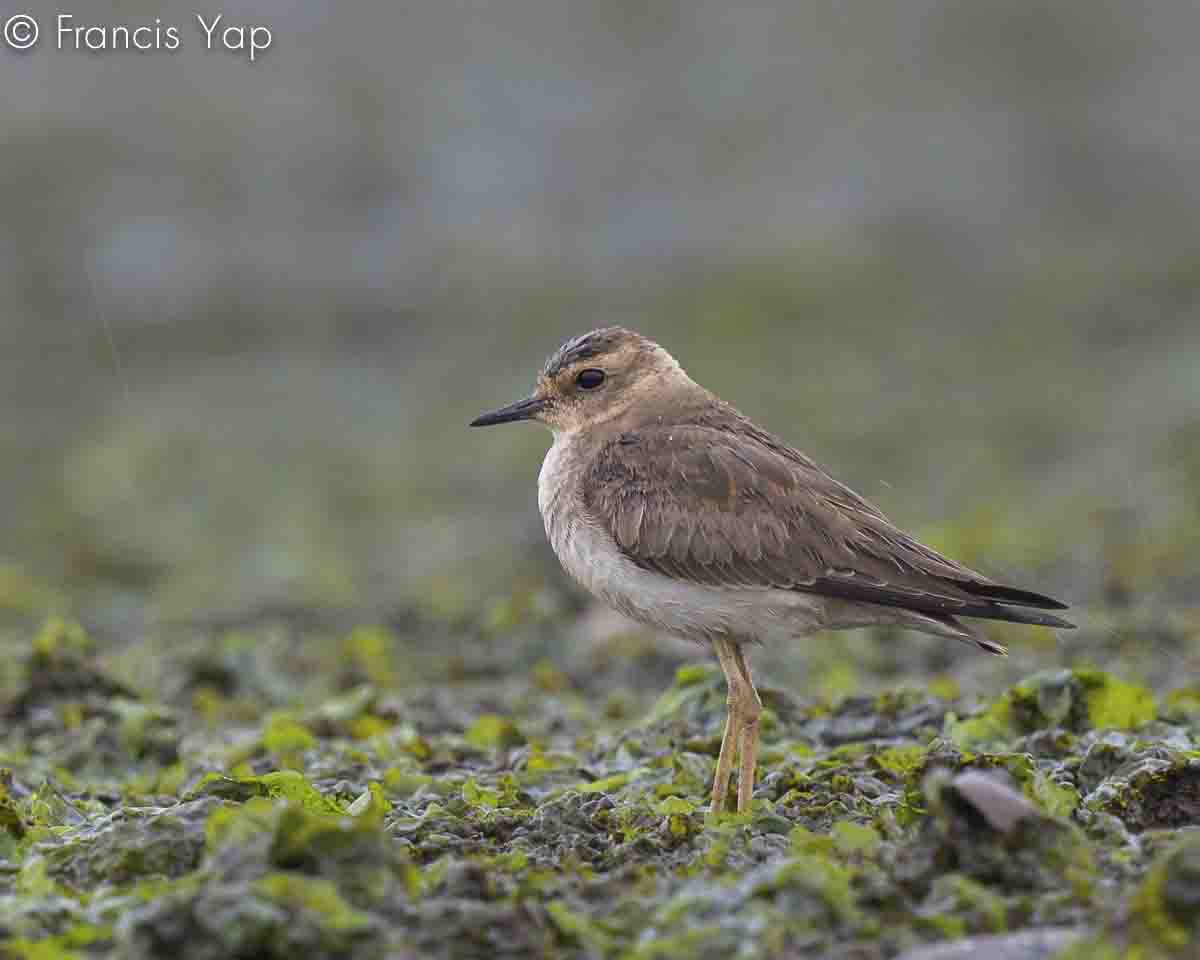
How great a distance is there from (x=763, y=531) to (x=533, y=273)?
15046mm

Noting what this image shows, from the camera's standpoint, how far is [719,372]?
774 inches

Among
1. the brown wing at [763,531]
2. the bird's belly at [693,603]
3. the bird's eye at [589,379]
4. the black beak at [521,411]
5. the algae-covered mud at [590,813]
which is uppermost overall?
the bird's eye at [589,379]

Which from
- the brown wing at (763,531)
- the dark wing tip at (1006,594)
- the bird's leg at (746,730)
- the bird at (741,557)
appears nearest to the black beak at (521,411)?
the bird at (741,557)

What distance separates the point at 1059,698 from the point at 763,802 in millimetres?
1766

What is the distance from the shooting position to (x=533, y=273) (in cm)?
2217

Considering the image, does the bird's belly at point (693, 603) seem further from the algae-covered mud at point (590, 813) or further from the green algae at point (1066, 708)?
Answer: the green algae at point (1066, 708)

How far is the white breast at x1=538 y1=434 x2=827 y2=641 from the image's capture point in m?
7.36

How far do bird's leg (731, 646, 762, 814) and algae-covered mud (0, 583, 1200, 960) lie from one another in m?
0.17

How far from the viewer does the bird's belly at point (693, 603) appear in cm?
736

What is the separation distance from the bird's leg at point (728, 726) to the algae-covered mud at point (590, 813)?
0.56 ft

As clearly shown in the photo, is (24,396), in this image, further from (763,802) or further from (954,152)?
(763,802)

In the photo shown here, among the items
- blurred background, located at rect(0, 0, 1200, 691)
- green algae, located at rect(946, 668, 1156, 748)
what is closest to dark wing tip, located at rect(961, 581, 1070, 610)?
green algae, located at rect(946, 668, 1156, 748)

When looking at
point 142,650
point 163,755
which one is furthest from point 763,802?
point 142,650

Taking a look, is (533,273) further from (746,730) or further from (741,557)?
(746,730)
